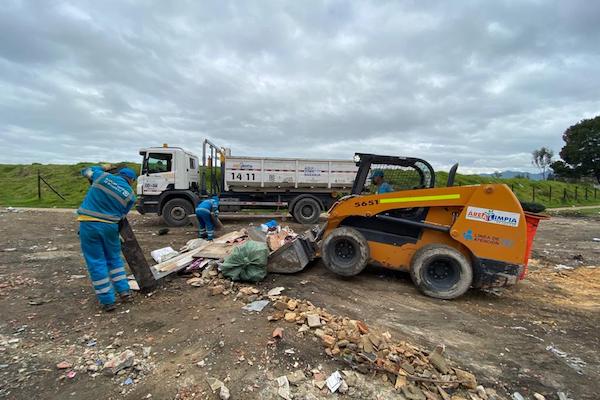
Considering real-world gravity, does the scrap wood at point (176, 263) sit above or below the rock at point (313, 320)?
above

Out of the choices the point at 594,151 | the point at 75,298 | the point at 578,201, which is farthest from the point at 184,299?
the point at 594,151

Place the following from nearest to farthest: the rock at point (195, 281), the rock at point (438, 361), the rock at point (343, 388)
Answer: the rock at point (343, 388), the rock at point (438, 361), the rock at point (195, 281)

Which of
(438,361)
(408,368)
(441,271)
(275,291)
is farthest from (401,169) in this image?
(408,368)

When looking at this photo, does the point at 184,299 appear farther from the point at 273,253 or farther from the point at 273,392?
the point at 273,392

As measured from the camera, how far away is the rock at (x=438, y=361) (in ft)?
8.57

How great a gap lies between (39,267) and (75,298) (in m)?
2.04

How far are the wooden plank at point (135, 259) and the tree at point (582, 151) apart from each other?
44.5 metres

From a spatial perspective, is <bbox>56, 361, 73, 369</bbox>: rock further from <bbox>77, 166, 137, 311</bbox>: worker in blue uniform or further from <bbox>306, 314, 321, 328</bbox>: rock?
<bbox>306, 314, 321, 328</bbox>: rock

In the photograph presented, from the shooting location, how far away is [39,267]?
5.49 metres

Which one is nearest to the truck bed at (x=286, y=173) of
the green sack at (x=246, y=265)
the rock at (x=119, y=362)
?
the green sack at (x=246, y=265)

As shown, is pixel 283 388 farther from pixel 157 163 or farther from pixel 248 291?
pixel 157 163

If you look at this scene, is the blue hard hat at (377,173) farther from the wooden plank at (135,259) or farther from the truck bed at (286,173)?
the truck bed at (286,173)

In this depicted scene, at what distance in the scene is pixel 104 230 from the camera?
386 centimetres

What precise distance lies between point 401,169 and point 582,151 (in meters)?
41.9
